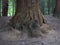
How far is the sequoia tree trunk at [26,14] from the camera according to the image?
6.23 m

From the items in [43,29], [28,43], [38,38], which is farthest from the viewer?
[43,29]

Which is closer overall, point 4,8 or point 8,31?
point 8,31

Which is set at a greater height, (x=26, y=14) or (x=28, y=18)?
(x=26, y=14)

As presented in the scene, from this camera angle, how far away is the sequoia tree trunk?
6229 mm

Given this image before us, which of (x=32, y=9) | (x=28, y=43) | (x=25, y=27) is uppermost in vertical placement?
(x=32, y=9)

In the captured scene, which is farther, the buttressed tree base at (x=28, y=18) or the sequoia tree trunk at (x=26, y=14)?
the sequoia tree trunk at (x=26, y=14)

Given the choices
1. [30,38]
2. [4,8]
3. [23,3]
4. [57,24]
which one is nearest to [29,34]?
[30,38]

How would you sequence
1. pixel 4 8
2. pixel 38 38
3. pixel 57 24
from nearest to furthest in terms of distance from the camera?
1. pixel 38 38
2. pixel 57 24
3. pixel 4 8

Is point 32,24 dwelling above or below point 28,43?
above

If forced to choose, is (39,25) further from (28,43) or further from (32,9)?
(28,43)

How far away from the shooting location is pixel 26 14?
634 cm

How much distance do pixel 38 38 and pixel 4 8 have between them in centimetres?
631

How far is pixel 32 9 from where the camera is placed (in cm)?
636

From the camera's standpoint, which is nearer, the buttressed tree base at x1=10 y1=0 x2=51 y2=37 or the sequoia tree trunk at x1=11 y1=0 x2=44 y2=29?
the buttressed tree base at x1=10 y1=0 x2=51 y2=37
